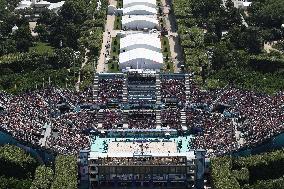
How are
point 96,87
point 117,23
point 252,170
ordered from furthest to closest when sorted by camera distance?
point 117,23 → point 96,87 → point 252,170

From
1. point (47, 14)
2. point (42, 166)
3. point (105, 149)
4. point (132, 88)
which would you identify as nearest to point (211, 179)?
point (105, 149)

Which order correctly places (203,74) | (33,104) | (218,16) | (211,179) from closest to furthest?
(211,179) < (33,104) < (203,74) < (218,16)

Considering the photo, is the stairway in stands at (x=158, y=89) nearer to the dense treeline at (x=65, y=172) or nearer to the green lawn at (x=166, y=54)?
the green lawn at (x=166, y=54)

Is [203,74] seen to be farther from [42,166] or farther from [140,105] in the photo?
[42,166]

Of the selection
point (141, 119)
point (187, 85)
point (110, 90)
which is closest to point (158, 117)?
point (141, 119)

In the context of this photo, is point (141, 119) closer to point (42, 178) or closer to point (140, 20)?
point (42, 178)

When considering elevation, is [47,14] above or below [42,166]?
above
